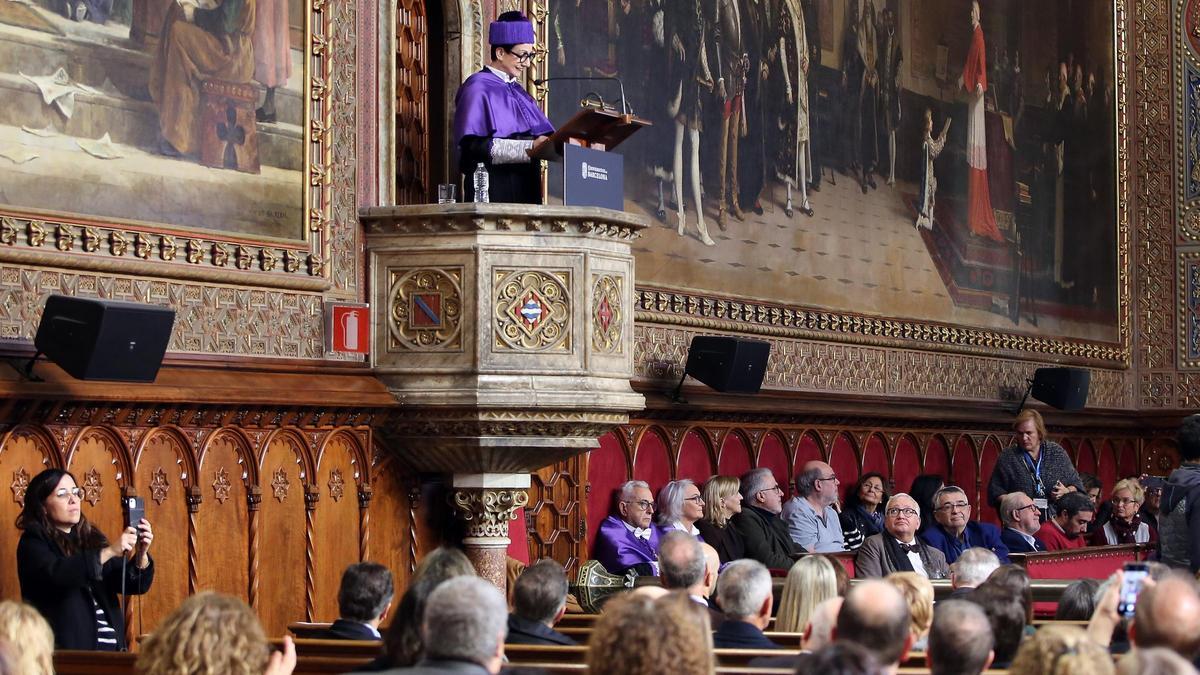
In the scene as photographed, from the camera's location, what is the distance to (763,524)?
479 inches

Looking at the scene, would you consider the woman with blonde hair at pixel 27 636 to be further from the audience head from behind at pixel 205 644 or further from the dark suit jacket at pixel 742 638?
the dark suit jacket at pixel 742 638

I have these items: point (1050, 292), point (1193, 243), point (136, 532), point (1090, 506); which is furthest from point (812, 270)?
point (136, 532)

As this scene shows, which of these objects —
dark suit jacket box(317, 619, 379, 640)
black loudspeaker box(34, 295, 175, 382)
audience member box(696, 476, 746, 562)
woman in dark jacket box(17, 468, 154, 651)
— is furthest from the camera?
audience member box(696, 476, 746, 562)

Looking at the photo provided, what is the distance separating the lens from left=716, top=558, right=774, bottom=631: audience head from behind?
6.34 m

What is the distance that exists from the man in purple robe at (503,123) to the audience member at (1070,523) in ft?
16.9

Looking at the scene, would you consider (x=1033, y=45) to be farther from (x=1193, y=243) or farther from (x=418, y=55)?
(x=418, y=55)

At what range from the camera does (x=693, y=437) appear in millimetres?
13359

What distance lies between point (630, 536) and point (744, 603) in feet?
18.1

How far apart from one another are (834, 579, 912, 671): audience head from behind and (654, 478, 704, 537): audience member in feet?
21.5

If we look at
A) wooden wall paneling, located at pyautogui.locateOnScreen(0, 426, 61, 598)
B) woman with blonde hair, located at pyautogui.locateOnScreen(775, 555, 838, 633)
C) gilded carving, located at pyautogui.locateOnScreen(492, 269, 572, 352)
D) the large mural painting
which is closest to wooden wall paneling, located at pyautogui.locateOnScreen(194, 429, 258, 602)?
wooden wall paneling, located at pyautogui.locateOnScreen(0, 426, 61, 598)

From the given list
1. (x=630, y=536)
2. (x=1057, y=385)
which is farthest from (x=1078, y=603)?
(x=1057, y=385)

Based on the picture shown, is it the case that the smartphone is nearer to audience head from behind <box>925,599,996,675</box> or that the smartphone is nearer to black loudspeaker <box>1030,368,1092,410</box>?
audience head from behind <box>925,599,996,675</box>

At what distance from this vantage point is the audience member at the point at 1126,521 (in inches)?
566

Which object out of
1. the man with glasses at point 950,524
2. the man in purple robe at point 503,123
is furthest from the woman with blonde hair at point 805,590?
the man with glasses at point 950,524
